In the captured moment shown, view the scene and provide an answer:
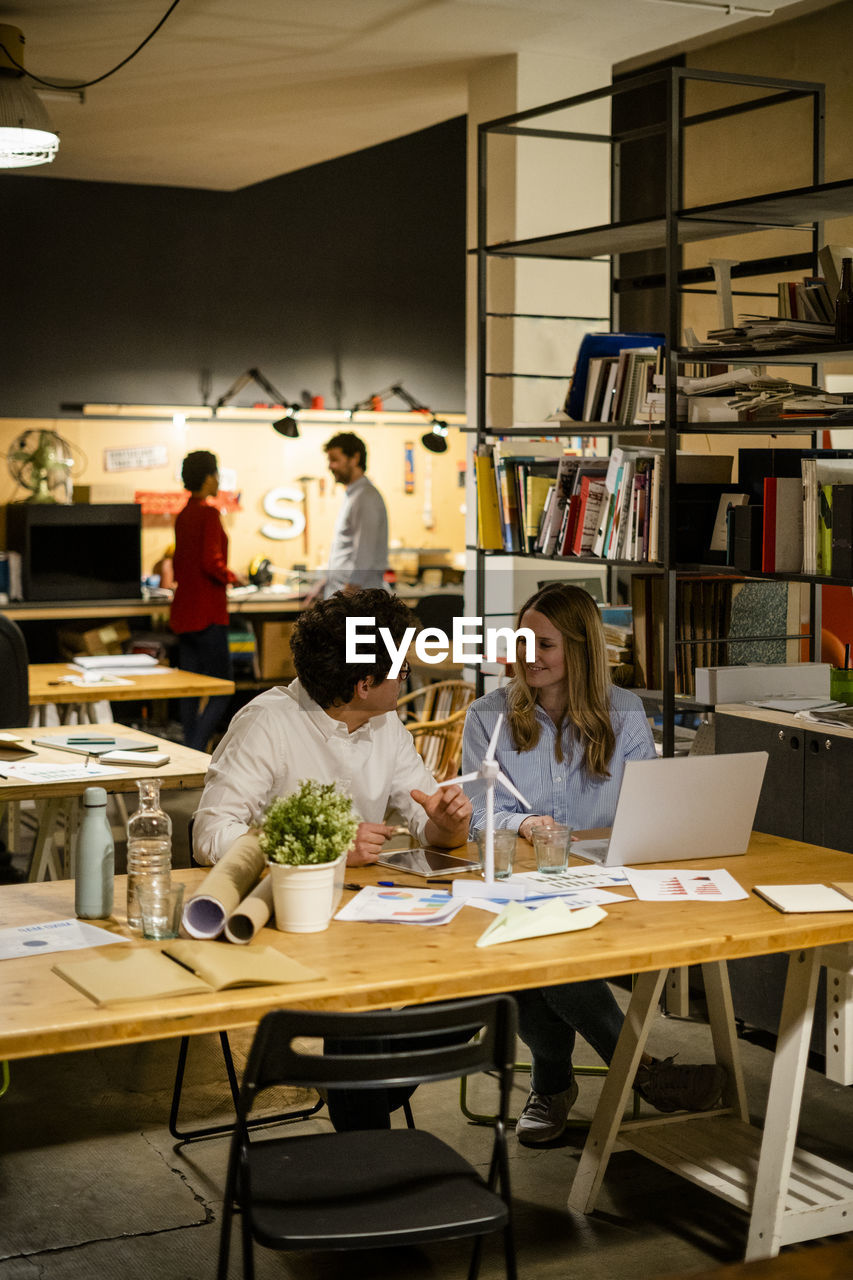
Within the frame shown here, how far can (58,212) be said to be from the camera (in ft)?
32.9

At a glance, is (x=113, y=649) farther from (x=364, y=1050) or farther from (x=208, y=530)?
(x=364, y=1050)

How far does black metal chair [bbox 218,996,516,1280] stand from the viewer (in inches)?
87.3

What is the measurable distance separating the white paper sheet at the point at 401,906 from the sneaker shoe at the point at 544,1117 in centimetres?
98

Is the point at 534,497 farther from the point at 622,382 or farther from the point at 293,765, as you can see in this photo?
the point at 293,765

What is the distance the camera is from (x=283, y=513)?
35.6 ft

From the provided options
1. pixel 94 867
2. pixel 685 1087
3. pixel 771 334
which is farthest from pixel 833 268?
pixel 94 867

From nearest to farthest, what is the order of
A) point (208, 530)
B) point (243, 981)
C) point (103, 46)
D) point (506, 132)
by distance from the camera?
point (243, 981), point (506, 132), point (103, 46), point (208, 530)

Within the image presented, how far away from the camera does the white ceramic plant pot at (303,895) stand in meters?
2.66

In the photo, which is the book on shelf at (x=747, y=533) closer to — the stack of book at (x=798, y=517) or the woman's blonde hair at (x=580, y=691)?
the stack of book at (x=798, y=517)

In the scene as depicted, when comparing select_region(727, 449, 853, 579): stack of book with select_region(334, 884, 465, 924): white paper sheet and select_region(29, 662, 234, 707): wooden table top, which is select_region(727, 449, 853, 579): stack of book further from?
select_region(29, 662, 234, 707): wooden table top

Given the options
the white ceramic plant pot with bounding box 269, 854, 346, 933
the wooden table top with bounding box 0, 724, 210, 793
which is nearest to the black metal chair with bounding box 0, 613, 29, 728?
the wooden table top with bounding box 0, 724, 210, 793

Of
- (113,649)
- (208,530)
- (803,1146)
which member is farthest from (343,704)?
(113,649)

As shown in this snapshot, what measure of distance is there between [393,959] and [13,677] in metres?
3.21

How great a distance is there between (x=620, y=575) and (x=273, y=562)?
405 centimetres
